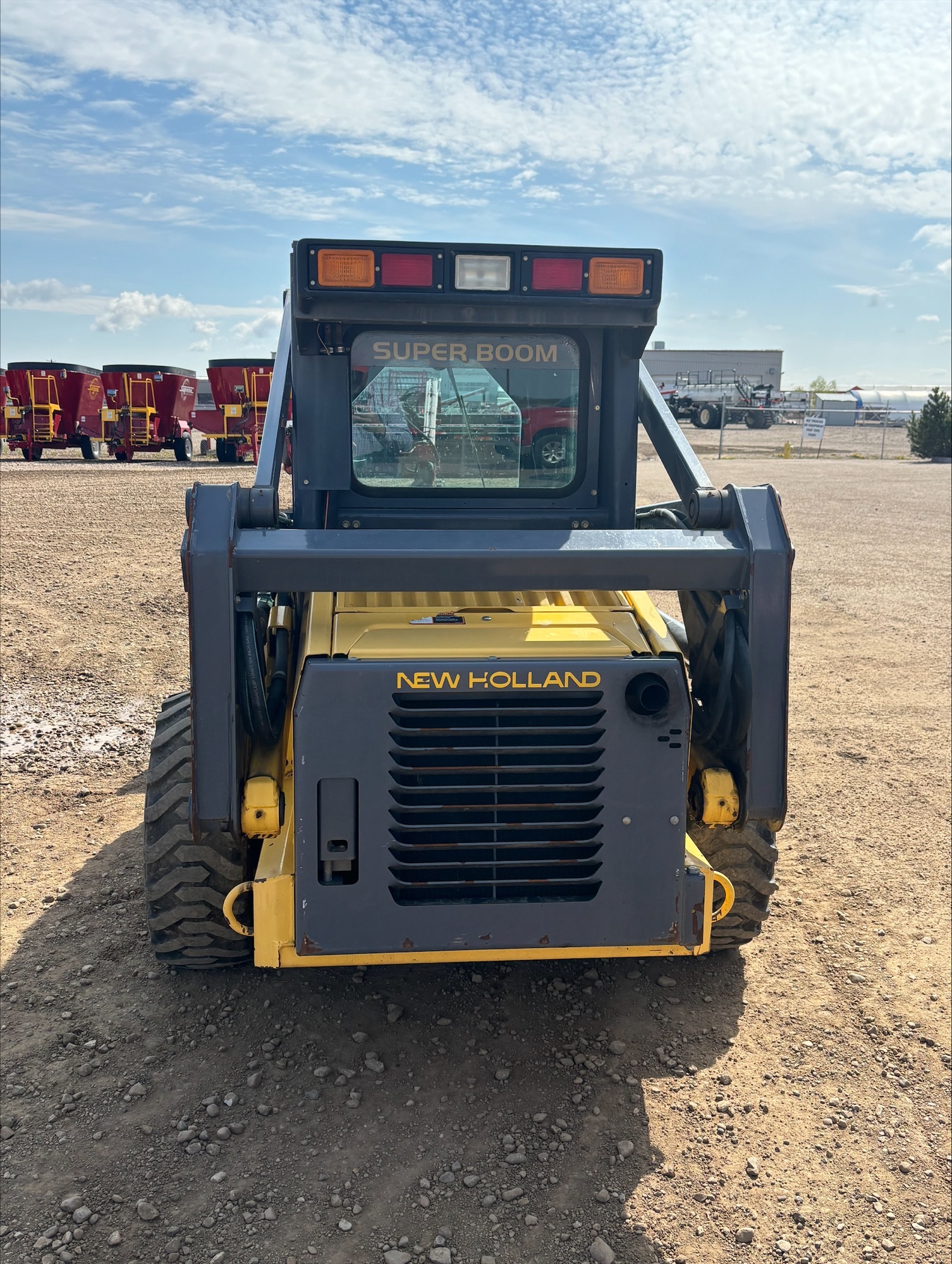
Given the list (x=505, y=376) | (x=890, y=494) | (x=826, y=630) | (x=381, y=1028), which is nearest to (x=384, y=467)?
(x=505, y=376)

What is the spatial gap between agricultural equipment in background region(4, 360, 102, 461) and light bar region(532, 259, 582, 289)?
872 inches

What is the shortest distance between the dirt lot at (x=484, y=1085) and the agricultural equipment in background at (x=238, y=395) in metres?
17.3

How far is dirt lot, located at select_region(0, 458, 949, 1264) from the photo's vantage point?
2734 millimetres

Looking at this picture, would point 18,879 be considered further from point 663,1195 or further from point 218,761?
point 663,1195

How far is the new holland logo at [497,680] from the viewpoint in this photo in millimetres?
2947

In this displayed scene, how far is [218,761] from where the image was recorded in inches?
116

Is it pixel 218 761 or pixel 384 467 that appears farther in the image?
pixel 384 467

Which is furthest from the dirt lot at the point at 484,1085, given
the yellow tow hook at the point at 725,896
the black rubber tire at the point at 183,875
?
the yellow tow hook at the point at 725,896

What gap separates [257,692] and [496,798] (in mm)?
841

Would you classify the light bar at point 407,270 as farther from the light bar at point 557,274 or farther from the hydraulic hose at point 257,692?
the hydraulic hose at point 257,692

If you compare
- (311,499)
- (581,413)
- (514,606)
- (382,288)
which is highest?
(382,288)

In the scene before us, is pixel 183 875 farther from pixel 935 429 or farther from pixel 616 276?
pixel 935 429

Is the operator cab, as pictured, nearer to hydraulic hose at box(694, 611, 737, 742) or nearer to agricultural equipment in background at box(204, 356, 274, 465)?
hydraulic hose at box(694, 611, 737, 742)

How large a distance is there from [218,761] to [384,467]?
4.63 ft
